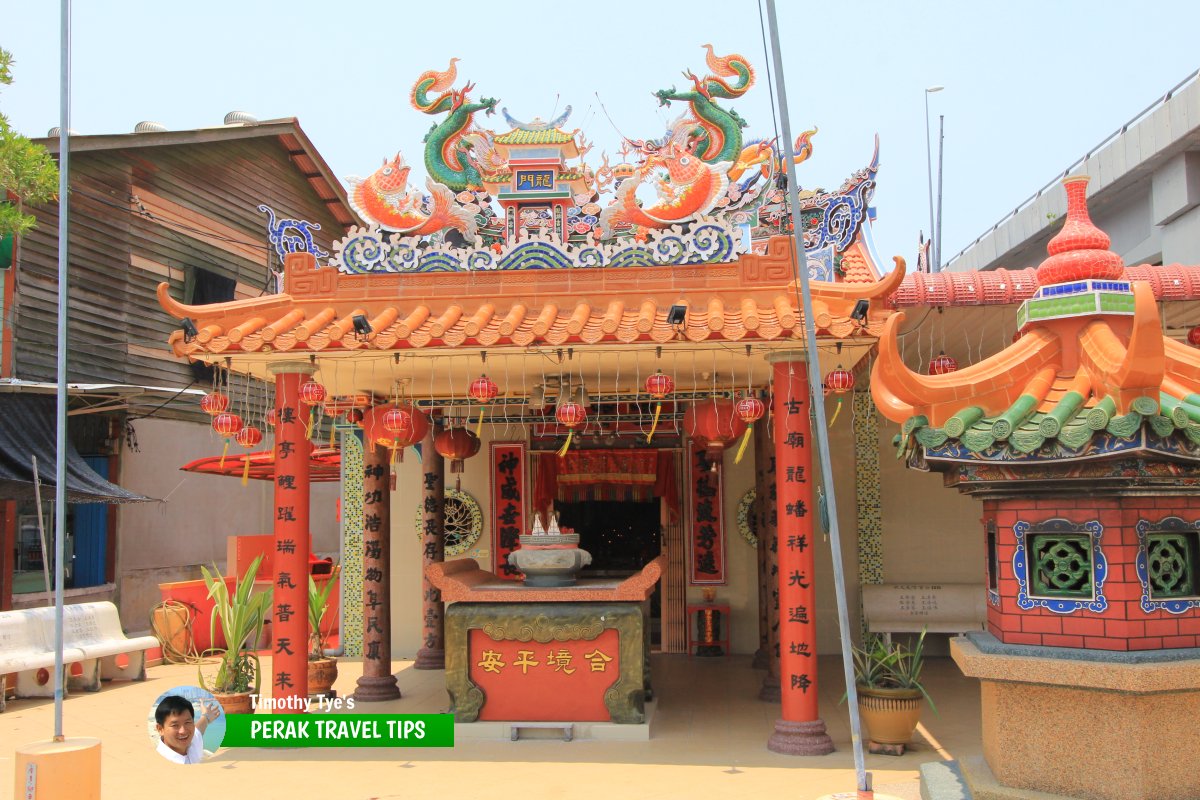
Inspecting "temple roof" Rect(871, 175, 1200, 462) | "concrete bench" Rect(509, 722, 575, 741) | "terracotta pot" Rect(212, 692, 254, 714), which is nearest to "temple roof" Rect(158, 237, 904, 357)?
"temple roof" Rect(871, 175, 1200, 462)

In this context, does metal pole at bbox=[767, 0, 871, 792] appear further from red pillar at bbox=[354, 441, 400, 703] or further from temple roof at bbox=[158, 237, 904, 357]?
red pillar at bbox=[354, 441, 400, 703]

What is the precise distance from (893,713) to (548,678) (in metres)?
2.55

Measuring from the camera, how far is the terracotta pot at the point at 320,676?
9047mm

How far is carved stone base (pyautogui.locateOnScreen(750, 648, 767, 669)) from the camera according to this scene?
35.9 feet

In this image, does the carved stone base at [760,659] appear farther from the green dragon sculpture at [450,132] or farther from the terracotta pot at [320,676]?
the green dragon sculpture at [450,132]

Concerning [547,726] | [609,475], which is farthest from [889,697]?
[609,475]

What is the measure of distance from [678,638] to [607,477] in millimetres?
2073

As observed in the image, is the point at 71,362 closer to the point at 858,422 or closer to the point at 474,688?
the point at 474,688

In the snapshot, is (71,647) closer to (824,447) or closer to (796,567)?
(796,567)

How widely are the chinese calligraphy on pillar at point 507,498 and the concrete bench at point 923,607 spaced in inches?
155

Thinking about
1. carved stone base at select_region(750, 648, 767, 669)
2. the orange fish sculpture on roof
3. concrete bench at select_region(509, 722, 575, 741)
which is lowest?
carved stone base at select_region(750, 648, 767, 669)

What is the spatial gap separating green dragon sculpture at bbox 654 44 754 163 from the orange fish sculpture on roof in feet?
6.54

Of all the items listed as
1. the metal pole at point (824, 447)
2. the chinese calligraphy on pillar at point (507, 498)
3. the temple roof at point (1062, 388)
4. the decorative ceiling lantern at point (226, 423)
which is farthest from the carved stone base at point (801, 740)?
the chinese calligraphy on pillar at point (507, 498)

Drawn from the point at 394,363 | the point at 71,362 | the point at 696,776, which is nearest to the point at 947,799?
the point at 696,776
